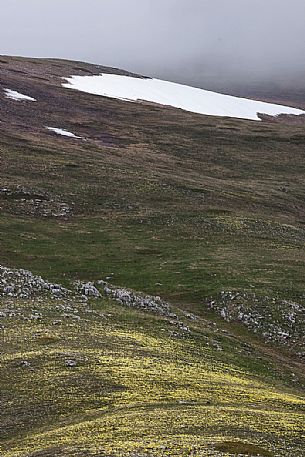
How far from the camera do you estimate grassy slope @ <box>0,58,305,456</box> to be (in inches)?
1018

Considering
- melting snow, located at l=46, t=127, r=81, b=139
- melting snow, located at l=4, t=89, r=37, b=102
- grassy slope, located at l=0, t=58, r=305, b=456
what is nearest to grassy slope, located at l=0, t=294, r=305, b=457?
grassy slope, located at l=0, t=58, r=305, b=456

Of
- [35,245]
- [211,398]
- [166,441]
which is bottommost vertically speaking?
[35,245]

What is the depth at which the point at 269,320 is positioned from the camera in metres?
51.2

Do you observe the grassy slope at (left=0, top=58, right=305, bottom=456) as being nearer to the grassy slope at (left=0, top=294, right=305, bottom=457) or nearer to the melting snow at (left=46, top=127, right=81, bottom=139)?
the grassy slope at (left=0, top=294, right=305, bottom=457)

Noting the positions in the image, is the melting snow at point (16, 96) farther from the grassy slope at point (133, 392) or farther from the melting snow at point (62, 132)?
the grassy slope at point (133, 392)

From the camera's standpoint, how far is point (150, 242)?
2862 inches

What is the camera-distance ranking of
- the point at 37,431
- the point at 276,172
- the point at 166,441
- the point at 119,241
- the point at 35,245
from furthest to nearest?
the point at 276,172, the point at 119,241, the point at 35,245, the point at 37,431, the point at 166,441

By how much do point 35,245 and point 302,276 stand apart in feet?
97.3

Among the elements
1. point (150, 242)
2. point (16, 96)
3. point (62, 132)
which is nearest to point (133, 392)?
point (150, 242)

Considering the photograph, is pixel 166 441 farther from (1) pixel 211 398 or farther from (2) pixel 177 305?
(2) pixel 177 305

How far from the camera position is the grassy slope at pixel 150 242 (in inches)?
1018

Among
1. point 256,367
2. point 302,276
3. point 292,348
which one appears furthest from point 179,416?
point 302,276

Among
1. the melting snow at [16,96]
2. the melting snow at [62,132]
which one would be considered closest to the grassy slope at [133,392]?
the melting snow at [62,132]

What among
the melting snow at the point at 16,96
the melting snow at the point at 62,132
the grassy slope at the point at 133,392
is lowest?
the grassy slope at the point at 133,392
